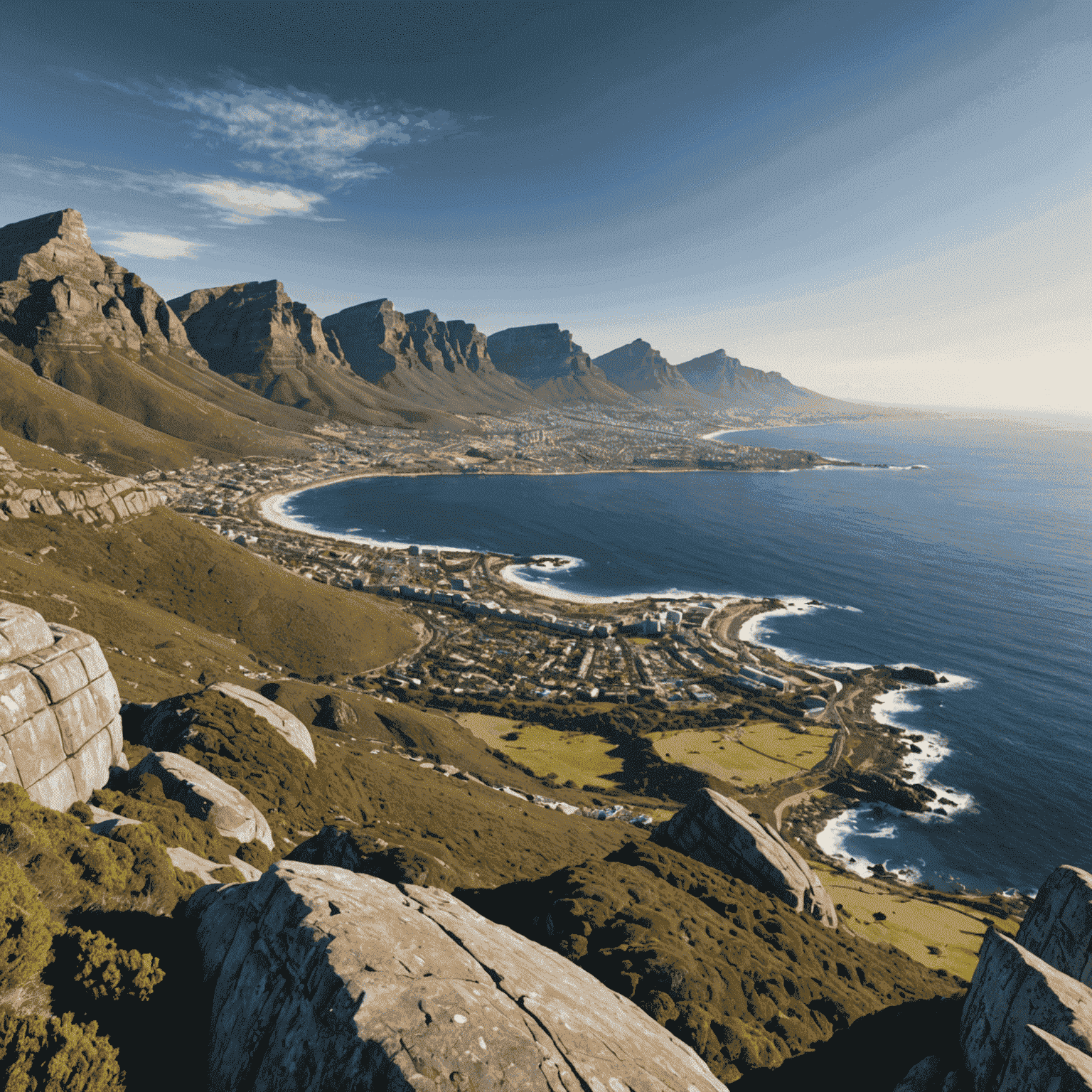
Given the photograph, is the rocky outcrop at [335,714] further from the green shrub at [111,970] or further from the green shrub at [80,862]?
the green shrub at [111,970]

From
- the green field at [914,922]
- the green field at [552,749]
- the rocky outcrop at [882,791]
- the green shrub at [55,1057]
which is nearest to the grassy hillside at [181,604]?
the green field at [552,749]

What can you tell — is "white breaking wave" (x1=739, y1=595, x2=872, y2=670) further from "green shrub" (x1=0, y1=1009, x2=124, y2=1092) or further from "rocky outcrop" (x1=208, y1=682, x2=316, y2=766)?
"green shrub" (x1=0, y1=1009, x2=124, y2=1092)

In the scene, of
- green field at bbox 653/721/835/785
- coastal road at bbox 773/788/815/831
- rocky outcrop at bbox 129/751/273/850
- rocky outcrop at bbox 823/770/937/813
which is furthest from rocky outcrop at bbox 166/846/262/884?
rocky outcrop at bbox 823/770/937/813

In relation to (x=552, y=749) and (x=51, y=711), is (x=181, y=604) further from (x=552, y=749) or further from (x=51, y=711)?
(x=51, y=711)

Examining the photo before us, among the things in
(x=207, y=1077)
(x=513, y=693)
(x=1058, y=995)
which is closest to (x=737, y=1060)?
(x=1058, y=995)

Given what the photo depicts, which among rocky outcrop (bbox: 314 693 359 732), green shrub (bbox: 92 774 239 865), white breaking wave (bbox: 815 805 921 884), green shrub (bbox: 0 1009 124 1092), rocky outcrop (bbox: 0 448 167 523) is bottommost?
white breaking wave (bbox: 815 805 921 884)

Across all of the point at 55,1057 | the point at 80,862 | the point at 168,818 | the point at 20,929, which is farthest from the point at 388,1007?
the point at 168,818
